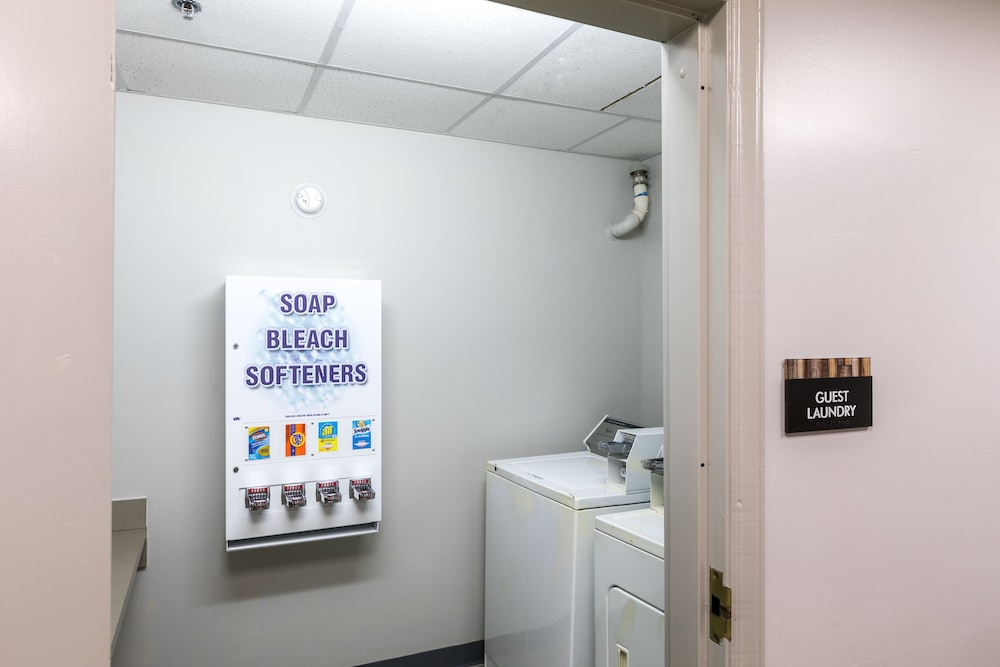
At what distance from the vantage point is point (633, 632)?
1720 millimetres

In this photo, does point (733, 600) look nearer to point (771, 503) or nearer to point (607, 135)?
point (771, 503)

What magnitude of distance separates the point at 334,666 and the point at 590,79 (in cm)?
244

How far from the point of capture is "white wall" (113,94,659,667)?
7.38 feet

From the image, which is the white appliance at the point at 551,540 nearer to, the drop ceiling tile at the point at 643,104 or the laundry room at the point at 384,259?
the laundry room at the point at 384,259

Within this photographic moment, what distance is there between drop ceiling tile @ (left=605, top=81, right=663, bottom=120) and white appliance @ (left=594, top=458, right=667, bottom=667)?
128 centimetres

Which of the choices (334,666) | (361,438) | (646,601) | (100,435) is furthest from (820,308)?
(334,666)

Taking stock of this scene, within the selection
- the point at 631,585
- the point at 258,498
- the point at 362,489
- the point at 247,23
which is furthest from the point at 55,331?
the point at 362,489

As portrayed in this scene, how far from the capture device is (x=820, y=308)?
43.5 inches

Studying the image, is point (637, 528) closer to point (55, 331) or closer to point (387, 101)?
point (55, 331)

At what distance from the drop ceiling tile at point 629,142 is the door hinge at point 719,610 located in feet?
6.48

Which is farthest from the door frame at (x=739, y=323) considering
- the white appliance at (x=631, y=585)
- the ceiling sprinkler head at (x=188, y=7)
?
A: the ceiling sprinkler head at (x=188, y=7)

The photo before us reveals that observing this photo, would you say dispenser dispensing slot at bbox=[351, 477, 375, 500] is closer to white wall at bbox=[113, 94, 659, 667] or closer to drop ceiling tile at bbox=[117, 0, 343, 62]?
white wall at bbox=[113, 94, 659, 667]

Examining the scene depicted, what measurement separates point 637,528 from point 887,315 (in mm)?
895

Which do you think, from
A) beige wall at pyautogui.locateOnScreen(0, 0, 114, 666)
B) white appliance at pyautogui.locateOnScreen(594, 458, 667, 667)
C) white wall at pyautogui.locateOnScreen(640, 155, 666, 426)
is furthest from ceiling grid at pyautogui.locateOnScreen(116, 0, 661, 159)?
white appliance at pyautogui.locateOnScreen(594, 458, 667, 667)
